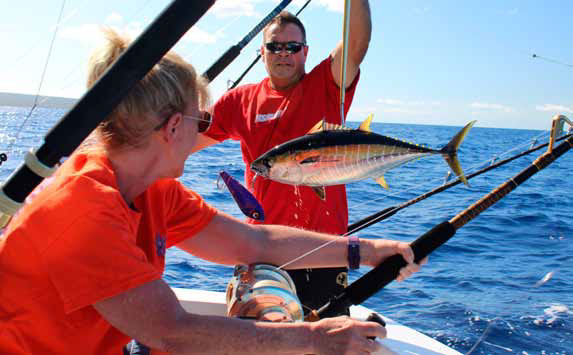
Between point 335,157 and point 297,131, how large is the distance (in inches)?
56.7

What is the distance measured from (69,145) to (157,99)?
0.31 meters

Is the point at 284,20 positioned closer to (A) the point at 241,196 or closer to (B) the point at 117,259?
(A) the point at 241,196

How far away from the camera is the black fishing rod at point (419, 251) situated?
2.16 metres

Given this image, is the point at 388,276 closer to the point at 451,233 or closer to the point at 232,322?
the point at 451,233

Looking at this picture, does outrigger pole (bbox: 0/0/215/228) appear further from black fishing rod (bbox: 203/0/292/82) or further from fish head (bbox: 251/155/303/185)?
black fishing rod (bbox: 203/0/292/82)

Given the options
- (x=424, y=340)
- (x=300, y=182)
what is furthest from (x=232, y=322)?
(x=424, y=340)

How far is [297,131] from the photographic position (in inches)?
120

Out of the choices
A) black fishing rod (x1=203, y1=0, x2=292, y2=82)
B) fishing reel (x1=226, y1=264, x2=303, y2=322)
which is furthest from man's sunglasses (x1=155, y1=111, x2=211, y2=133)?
black fishing rod (x1=203, y1=0, x2=292, y2=82)

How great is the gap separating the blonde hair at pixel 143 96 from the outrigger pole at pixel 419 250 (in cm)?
106

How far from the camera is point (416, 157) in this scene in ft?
5.93

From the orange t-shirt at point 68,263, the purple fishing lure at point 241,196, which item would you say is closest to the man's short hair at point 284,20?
the purple fishing lure at point 241,196

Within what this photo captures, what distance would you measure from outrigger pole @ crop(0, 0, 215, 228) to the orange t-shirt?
142mm

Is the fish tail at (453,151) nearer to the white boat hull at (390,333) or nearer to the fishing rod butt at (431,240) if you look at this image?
the fishing rod butt at (431,240)

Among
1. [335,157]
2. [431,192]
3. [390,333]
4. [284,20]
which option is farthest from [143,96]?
[390,333]
